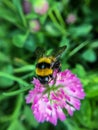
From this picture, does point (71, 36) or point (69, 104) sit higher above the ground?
point (71, 36)

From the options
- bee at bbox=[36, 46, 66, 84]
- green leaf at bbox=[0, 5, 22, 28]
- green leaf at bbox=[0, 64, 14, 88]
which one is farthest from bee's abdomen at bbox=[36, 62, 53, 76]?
green leaf at bbox=[0, 5, 22, 28]

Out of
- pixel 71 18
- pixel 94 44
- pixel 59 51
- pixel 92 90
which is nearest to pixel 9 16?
pixel 71 18

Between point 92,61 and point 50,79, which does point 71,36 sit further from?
point 50,79

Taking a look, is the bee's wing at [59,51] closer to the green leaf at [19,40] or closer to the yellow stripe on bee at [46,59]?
the yellow stripe on bee at [46,59]

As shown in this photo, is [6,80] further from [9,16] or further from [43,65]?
[43,65]

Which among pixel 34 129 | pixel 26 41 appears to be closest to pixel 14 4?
pixel 26 41

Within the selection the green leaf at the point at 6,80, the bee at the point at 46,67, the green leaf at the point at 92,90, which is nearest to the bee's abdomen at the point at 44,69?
the bee at the point at 46,67

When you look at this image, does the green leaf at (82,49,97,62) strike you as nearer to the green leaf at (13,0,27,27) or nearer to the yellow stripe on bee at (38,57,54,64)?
the green leaf at (13,0,27,27)

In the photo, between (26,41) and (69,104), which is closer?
(69,104)
